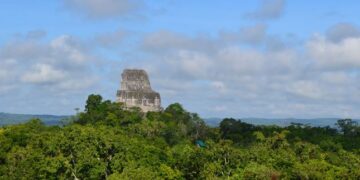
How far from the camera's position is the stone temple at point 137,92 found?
352ft

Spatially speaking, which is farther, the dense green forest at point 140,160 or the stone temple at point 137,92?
the stone temple at point 137,92

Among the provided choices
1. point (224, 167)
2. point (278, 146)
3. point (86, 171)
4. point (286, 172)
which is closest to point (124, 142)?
point (86, 171)

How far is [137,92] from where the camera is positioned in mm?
107500

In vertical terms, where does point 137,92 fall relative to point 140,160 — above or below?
above

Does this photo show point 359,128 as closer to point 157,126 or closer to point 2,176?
point 157,126

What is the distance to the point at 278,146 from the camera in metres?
80.8

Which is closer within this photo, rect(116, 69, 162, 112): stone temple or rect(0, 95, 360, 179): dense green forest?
rect(0, 95, 360, 179): dense green forest

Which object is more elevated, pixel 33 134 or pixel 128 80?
pixel 128 80

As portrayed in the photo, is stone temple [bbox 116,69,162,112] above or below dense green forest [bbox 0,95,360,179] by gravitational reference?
above

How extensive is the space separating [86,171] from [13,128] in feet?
73.7

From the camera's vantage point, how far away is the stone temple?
107250 millimetres

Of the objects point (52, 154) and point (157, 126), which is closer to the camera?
point (52, 154)

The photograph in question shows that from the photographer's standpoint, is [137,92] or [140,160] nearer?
[140,160]

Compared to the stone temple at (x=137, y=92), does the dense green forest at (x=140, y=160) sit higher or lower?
lower
